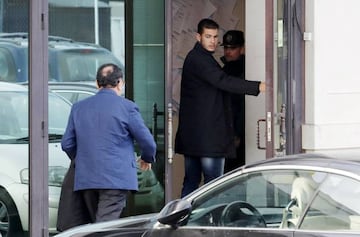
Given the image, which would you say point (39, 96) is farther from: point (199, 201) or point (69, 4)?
point (199, 201)

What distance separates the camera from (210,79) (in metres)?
7.96

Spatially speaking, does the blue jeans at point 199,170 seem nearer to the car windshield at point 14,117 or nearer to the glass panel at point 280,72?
the glass panel at point 280,72

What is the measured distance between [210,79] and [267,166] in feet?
10.3

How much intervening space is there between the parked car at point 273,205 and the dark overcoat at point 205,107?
2936 millimetres

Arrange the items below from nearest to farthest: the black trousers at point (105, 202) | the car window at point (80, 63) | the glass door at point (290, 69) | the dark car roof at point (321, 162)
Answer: the dark car roof at point (321, 162) → the black trousers at point (105, 202) → the car window at point (80, 63) → the glass door at point (290, 69)

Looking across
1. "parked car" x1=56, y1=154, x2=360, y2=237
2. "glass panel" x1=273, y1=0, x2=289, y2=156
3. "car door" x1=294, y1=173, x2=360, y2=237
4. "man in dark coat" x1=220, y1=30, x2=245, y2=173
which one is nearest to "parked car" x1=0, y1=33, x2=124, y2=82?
"man in dark coat" x1=220, y1=30, x2=245, y2=173

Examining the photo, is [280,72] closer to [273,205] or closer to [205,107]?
[205,107]

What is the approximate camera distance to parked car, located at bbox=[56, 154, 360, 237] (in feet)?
14.7

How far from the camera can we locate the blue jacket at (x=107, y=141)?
21.6 feet

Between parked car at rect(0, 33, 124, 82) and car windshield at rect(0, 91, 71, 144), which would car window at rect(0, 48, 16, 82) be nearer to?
parked car at rect(0, 33, 124, 82)

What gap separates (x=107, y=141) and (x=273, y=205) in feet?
6.99

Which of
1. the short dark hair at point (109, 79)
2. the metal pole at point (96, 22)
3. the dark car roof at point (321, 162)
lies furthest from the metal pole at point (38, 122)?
the dark car roof at point (321, 162)

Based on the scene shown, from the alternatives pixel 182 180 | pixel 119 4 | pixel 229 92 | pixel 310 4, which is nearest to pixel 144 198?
pixel 182 180

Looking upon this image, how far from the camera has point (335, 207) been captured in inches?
177
